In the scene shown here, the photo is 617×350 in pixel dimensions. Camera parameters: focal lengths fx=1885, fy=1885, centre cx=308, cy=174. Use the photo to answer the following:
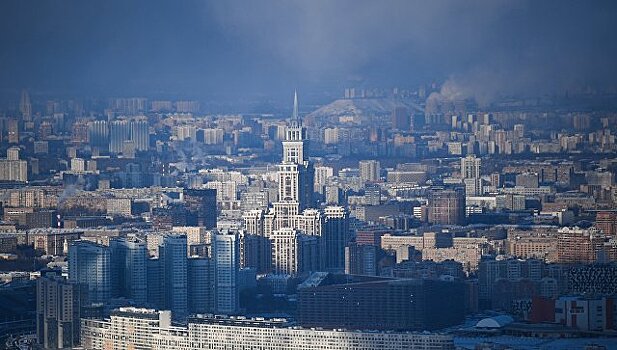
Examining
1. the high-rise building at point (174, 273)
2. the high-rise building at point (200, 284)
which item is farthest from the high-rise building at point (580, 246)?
the high-rise building at point (174, 273)

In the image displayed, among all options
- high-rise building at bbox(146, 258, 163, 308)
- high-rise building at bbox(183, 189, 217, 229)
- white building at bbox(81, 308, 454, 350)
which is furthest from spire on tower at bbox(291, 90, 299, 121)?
white building at bbox(81, 308, 454, 350)

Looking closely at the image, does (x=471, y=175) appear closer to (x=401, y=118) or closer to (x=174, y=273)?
(x=401, y=118)

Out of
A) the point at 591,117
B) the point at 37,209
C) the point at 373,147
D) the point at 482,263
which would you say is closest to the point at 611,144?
the point at 591,117

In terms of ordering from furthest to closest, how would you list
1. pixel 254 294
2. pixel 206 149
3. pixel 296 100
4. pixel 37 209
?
1. pixel 206 149
2. pixel 296 100
3. pixel 37 209
4. pixel 254 294

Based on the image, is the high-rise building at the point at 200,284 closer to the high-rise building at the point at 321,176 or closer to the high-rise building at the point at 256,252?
the high-rise building at the point at 256,252

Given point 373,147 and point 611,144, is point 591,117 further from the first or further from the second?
point 373,147

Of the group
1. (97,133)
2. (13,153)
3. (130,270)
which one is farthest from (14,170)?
(130,270)
